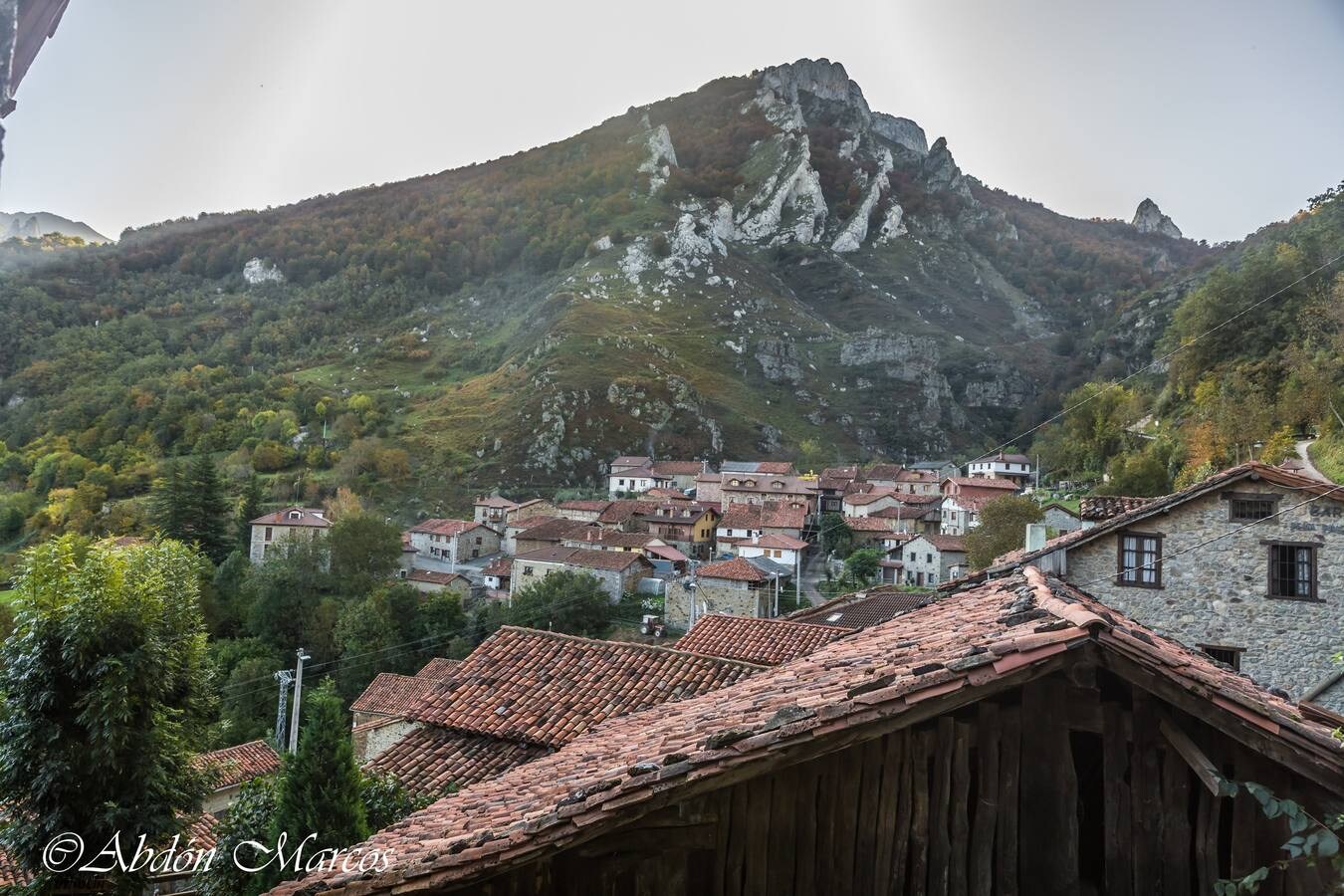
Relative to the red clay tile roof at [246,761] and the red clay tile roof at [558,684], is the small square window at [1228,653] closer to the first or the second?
the red clay tile roof at [558,684]

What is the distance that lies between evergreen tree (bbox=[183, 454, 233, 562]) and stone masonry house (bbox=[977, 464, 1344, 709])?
161 ft

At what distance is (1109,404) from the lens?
4556 cm

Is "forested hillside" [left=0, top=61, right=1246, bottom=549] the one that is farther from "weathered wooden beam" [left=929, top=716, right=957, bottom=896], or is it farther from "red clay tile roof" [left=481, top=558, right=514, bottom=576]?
"weathered wooden beam" [left=929, top=716, right=957, bottom=896]

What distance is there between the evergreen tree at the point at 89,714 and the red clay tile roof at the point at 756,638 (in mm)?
7210

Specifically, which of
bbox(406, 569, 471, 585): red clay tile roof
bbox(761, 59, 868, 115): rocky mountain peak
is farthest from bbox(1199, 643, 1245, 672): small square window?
bbox(761, 59, 868, 115): rocky mountain peak

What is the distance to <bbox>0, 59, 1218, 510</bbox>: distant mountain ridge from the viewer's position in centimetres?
7925

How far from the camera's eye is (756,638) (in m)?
12.6

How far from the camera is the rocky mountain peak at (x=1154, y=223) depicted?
176 metres

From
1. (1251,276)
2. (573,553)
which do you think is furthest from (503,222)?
(1251,276)

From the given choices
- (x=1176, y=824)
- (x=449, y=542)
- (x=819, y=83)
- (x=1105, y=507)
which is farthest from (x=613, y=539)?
(x=819, y=83)

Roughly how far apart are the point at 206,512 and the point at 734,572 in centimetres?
3515

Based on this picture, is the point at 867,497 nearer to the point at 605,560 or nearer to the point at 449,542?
the point at 605,560

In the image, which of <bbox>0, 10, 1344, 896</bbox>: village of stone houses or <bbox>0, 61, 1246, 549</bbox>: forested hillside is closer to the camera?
<bbox>0, 10, 1344, 896</bbox>: village of stone houses

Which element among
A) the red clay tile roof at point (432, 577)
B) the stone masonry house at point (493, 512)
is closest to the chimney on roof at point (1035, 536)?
the red clay tile roof at point (432, 577)
